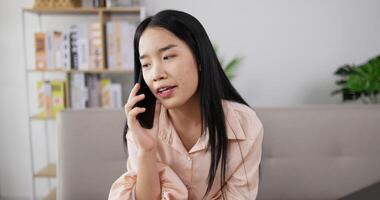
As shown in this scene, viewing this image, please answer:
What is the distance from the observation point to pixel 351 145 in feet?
4.95

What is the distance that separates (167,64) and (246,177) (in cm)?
41

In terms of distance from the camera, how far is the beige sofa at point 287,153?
1482mm

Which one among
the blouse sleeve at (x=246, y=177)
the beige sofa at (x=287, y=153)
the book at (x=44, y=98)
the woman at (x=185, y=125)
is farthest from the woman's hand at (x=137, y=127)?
the book at (x=44, y=98)

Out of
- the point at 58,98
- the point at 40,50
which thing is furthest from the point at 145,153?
the point at 40,50

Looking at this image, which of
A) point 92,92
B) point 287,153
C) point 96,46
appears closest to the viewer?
point 287,153

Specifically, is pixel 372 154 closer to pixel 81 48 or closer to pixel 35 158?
pixel 81 48

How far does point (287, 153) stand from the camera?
1496 millimetres

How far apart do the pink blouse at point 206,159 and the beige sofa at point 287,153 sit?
16.1 inches

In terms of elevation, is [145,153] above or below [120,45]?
below

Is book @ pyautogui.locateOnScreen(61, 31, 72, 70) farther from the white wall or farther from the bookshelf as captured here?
the white wall

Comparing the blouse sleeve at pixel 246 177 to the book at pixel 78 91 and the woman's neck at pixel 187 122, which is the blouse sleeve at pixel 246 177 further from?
the book at pixel 78 91

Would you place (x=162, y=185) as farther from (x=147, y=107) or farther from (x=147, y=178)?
(x=147, y=107)

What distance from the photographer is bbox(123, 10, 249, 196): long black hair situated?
0.92 metres

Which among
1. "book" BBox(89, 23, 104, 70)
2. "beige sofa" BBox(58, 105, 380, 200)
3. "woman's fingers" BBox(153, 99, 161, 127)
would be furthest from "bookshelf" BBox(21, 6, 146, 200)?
"woman's fingers" BBox(153, 99, 161, 127)
